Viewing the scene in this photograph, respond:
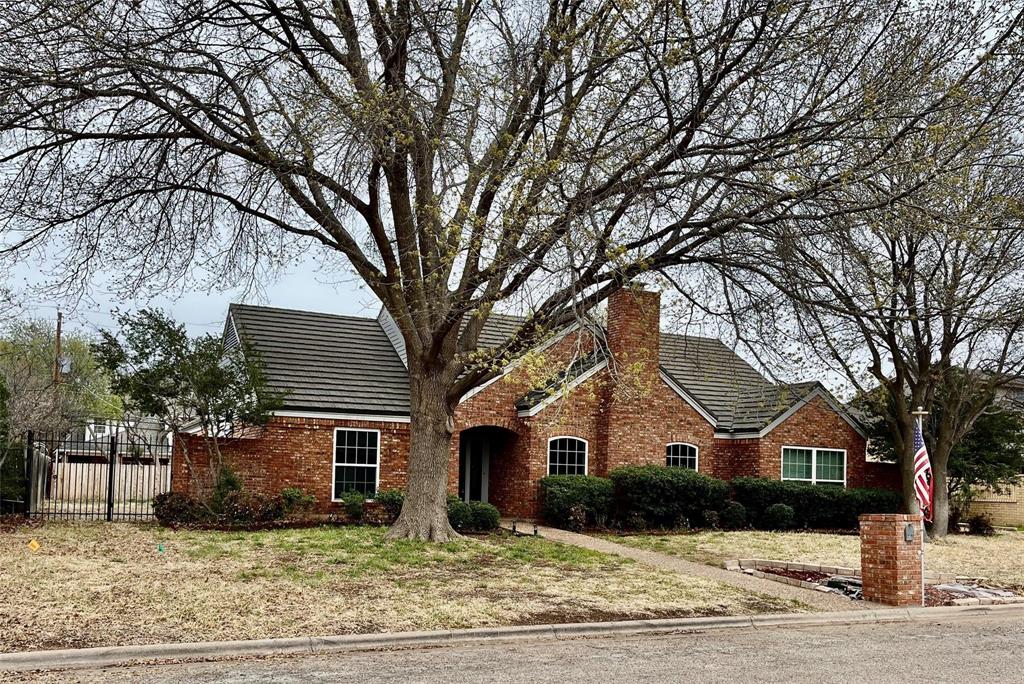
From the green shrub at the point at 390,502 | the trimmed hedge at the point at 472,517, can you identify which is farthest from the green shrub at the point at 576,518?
the green shrub at the point at 390,502

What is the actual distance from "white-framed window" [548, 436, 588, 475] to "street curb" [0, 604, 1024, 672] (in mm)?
12104

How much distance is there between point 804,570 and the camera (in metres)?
17.2

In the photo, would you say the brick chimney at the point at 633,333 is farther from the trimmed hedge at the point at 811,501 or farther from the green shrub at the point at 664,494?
the trimmed hedge at the point at 811,501

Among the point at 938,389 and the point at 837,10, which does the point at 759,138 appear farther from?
the point at 938,389

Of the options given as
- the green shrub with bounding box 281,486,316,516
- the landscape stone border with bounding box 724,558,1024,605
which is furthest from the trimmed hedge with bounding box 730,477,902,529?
the green shrub with bounding box 281,486,316,516

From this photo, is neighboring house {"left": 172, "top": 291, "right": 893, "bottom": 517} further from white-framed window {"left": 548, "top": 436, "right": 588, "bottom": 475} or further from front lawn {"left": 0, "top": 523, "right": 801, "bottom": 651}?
front lawn {"left": 0, "top": 523, "right": 801, "bottom": 651}

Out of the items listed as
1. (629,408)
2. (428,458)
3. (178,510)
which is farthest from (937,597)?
(178,510)

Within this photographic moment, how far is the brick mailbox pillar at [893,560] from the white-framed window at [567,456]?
449 inches

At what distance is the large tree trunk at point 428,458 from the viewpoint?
58.0 feet

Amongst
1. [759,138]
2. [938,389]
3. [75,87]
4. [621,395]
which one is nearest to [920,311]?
[759,138]

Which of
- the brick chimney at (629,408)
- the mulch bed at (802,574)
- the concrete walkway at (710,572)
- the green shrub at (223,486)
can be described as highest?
the brick chimney at (629,408)

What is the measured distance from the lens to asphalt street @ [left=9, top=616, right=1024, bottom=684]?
28.2 ft

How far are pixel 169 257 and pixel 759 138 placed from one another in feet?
36.6

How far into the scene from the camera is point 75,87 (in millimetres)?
14102
